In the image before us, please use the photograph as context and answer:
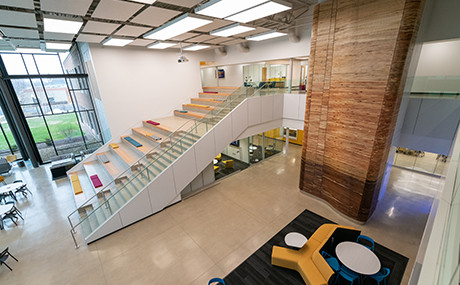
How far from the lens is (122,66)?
29.0 feet

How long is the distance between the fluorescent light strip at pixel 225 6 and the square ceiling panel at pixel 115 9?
4.82 feet

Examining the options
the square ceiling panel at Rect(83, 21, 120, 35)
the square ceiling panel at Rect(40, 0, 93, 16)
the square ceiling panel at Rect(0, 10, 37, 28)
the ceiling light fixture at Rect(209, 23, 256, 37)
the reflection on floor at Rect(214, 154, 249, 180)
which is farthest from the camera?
the reflection on floor at Rect(214, 154, 249, 180)

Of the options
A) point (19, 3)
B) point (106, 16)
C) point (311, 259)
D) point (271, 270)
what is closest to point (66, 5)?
point (19, 3)

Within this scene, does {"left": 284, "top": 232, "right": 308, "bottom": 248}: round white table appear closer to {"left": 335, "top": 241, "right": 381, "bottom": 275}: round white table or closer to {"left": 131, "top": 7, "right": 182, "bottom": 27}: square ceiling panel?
{"left": 335, "top": 241, "right": 381, "bottom": 275}: round white table

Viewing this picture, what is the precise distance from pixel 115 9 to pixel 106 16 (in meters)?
0.58

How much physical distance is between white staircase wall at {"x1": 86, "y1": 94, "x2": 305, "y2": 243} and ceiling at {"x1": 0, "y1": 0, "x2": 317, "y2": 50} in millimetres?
3118

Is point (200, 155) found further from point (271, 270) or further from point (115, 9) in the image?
point (115, 9)

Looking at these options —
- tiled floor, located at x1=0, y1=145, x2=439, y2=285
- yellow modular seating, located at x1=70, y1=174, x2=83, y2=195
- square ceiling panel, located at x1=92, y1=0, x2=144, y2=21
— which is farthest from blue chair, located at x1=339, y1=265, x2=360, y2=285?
yellow modular seating, located at x1=70, y1=174, x2=83, y2=195

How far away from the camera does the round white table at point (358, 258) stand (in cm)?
379

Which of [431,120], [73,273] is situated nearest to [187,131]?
[73,273]

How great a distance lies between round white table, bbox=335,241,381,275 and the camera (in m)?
3.79

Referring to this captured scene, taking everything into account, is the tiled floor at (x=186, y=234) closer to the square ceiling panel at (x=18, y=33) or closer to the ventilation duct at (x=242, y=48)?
the square ceiling panel at (x=18, y=33)

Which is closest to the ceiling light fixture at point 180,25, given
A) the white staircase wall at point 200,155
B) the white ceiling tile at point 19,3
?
the white ceiling tile at point 19,3

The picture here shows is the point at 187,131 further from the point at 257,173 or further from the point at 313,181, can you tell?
the point at 313,181
